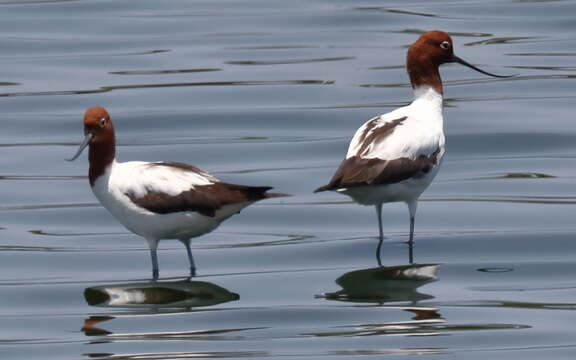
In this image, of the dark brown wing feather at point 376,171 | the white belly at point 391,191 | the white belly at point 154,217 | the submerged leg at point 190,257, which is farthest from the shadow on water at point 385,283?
the submerged leg at point 190,257

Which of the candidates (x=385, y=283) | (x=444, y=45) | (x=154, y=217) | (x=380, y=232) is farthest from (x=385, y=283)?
(x=444, y=45)

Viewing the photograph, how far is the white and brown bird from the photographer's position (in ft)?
42.2

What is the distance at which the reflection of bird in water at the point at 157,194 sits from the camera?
1230 centimetres

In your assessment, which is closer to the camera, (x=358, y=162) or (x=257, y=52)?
(x=358, y=162)

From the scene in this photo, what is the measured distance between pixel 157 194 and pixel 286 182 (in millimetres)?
4530

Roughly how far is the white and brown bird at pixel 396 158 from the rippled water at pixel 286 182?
60 centimetres

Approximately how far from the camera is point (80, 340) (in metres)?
11.2

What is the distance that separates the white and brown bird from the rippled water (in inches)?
23.7

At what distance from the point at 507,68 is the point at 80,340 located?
11857 millimetres

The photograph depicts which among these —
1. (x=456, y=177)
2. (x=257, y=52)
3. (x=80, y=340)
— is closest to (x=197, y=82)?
(x=257, y=52)

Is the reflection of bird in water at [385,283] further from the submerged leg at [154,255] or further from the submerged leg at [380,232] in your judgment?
the submerged leg at [154,255]

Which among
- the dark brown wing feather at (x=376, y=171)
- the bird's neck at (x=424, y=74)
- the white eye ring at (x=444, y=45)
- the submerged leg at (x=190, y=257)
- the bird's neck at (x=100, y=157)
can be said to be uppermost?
the white eye ring at (x=444, y=45)

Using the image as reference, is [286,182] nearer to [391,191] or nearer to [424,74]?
[424,74]

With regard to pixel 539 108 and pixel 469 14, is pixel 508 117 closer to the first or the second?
pixel 539 108
